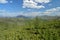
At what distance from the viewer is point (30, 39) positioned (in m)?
1.86

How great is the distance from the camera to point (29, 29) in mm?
1888

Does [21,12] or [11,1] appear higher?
[11,1]

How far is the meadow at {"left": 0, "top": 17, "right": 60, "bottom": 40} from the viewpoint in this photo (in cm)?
185

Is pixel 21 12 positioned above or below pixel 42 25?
above

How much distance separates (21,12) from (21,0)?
20cm

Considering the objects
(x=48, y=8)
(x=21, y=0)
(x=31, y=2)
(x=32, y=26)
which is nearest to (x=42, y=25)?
(x=32, y=26)

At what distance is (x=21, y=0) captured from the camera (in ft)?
6.33

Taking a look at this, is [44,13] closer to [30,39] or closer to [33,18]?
[33,18]

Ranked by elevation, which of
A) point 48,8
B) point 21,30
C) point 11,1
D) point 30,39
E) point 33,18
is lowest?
point 30,39

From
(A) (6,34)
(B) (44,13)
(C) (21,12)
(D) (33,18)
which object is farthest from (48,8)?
(A) (6,34)

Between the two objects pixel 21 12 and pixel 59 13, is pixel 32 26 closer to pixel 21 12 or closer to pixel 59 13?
pixel 21 12

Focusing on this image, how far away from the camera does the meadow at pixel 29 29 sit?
185cm

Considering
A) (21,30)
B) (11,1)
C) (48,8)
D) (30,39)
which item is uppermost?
(11,1)

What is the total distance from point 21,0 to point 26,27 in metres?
0.47
